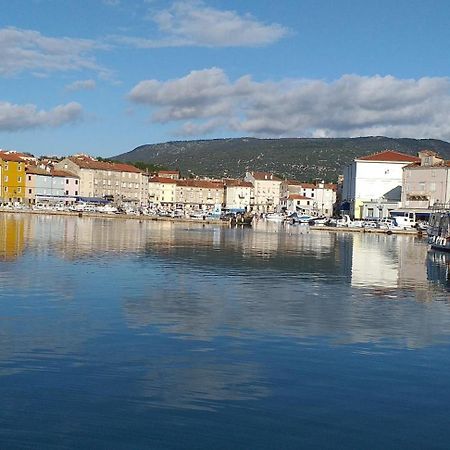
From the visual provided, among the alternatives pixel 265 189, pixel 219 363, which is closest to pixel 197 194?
pixel 265 189

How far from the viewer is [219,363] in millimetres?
12078

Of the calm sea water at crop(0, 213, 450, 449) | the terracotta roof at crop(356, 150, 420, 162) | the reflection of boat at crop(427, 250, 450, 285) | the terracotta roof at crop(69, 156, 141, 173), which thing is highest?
the terracotta roof at crop(356, 150, 420, 162)

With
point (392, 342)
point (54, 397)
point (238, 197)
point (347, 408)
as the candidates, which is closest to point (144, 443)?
point (54, 397)

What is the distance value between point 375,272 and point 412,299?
912 centimetres

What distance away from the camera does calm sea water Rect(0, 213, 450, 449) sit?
8828mm

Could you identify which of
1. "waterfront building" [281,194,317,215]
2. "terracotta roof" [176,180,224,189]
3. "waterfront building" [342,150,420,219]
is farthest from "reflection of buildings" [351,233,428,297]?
"waterfront building" [281,194,317,215]

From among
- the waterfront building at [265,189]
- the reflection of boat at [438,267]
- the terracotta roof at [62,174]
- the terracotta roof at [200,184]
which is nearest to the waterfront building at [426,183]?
the reflection of boat at [438,267]

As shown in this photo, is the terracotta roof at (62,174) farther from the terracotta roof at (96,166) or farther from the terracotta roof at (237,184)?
the terracotta roof at (237,184)

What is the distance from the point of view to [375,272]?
3023 centimetres

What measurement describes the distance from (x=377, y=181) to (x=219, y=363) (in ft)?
286

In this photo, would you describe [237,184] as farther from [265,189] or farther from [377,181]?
[377,181]

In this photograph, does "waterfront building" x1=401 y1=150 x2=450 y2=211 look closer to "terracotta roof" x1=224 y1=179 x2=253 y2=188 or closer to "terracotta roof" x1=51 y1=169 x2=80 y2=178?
"terracotta roof" x1=51 y1=169 x2=80 y2=178

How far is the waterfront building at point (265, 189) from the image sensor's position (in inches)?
6334

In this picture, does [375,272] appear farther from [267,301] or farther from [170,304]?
[170,304]
